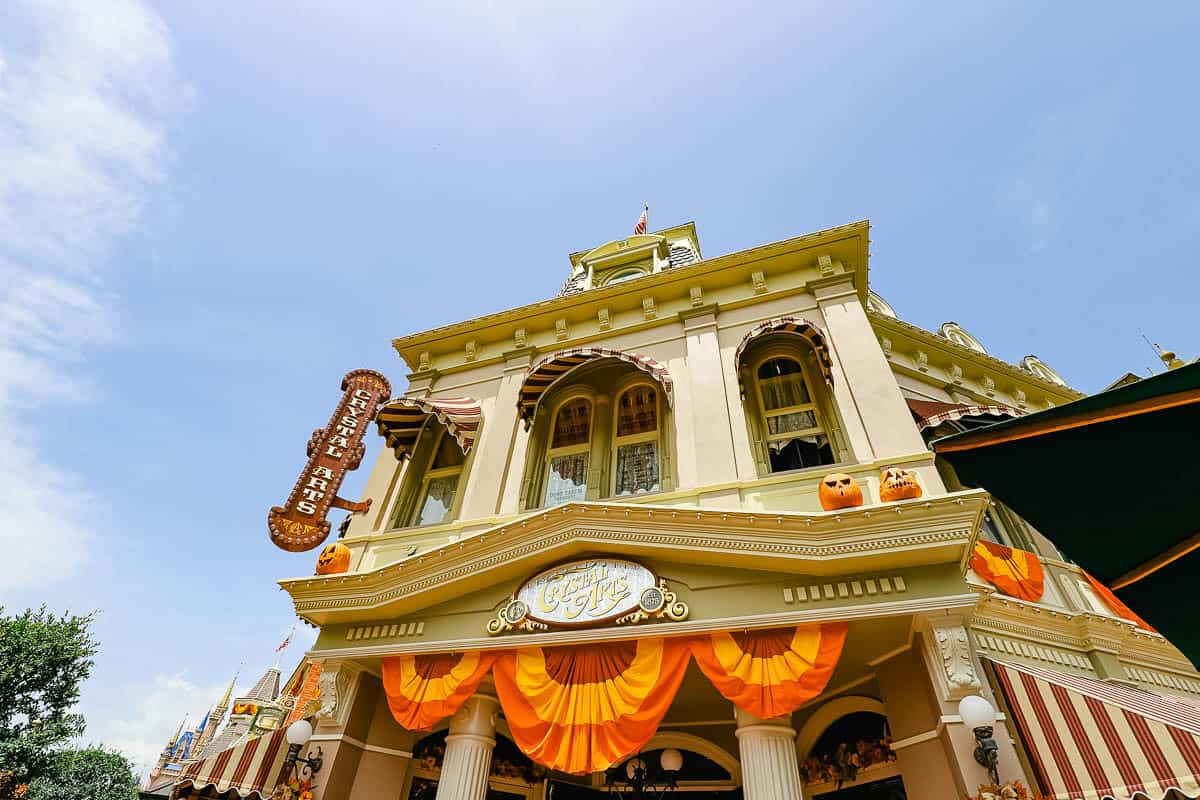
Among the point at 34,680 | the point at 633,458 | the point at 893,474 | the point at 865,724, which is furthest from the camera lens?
the point at 34,680

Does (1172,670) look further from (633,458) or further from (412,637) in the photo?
(412,637)

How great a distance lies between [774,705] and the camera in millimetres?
5711

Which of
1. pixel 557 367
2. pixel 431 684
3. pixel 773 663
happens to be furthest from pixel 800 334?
pixel 431 684

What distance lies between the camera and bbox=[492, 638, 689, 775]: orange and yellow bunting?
6043mm

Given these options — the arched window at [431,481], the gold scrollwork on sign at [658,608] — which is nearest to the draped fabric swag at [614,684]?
the gold scrollwork on sign at [658,608]

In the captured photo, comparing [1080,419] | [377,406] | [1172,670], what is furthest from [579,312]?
[1172,670]

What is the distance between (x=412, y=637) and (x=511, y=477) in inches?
119

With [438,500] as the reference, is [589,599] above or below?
below

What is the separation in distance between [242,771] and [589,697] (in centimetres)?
501

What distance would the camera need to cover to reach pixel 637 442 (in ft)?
31.9

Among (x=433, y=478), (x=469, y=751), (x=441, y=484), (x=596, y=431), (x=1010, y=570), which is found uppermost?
(x=596, y=431)

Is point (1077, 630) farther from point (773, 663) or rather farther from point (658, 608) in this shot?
point (658, 608)

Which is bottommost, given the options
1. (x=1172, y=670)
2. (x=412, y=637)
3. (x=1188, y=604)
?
(x=1188, y=604)

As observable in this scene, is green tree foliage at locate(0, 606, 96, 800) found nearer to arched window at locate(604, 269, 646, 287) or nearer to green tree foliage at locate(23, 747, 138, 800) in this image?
green tree foliage at locate(23, 747, 138, 800)
